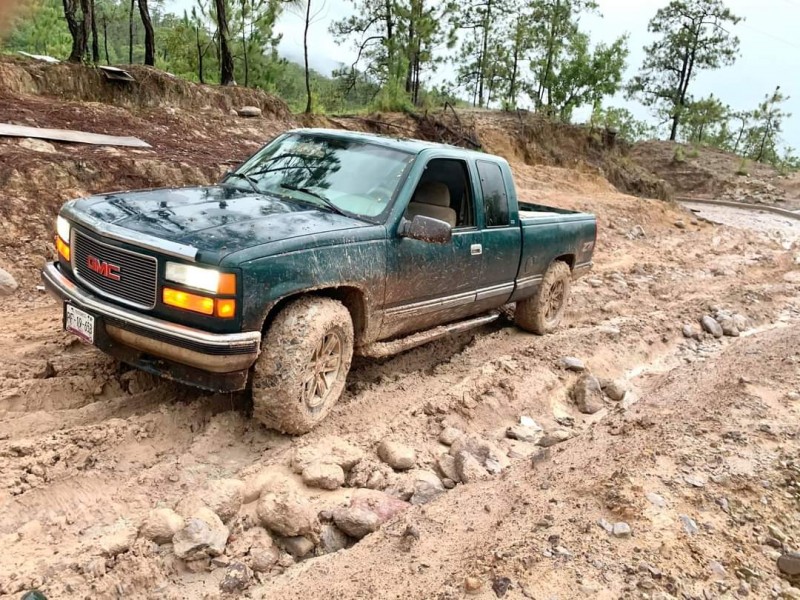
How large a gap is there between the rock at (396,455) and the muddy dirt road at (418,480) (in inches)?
1.8

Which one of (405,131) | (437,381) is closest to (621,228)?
(405,131)

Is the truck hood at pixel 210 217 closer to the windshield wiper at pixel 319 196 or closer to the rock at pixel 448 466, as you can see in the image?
the windshield wiper at pixel 319 196

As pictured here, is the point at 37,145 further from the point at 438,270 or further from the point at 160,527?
the point at 160,527

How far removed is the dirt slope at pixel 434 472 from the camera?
274 centimetres

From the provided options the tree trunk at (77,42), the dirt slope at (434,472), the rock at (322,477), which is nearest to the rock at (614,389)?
the dirt slope at (434,472)

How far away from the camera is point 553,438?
4555mm

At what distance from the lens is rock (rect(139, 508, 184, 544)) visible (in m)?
2.85

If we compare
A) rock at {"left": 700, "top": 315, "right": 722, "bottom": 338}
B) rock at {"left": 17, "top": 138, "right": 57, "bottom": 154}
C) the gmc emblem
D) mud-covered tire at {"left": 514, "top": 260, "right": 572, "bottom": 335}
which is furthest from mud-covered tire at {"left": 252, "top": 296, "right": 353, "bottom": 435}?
rock at {"left": 17, "top": 138, "right": 57, "bottom": 154}

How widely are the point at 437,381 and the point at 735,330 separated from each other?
14.8ft

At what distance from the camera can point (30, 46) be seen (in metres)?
23.6

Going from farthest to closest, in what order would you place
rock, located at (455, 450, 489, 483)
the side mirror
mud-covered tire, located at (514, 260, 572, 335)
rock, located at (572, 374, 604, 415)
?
mud-covered tire, located at (514, 260, 572, 335)
rock, located at (572, 374, 604, 415)
the side mirror
rock, located at (455, 450, 489, 483)

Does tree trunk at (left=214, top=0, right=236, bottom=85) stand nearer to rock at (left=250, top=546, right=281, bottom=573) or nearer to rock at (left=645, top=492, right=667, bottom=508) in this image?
rock at (left=250, top=546, right=281, bottom=573)

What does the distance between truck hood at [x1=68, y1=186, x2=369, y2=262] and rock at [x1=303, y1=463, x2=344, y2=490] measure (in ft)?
4.08

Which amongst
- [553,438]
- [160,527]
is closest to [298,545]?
[160,527]
